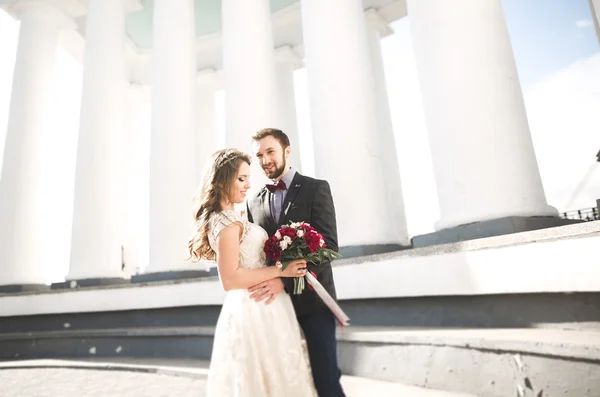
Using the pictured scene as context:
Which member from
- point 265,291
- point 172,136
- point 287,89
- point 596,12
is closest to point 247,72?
point 172,136

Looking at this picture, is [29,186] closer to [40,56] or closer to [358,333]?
[40,56]

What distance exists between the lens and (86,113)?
19719mm

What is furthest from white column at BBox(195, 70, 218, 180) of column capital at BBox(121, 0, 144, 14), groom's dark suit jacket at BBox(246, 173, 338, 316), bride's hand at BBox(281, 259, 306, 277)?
bride's hand at BBox(281, 259, 306, 277)

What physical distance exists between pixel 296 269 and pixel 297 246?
0.29 metres

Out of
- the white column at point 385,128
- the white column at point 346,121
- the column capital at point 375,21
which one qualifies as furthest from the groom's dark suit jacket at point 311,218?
the column capital at point 375,21

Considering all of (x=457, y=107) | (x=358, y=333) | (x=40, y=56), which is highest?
(x=40, y=56)

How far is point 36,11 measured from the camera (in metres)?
22.3

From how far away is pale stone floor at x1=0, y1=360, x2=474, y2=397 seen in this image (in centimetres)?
745

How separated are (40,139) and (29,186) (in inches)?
111

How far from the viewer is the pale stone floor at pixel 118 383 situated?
7452mm

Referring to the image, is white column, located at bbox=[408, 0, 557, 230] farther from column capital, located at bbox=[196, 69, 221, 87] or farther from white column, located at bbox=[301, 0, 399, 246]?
column capital, located at bbox=[196, 69, 221, 87]

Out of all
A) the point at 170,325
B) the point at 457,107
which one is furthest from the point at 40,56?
the point at 457,107

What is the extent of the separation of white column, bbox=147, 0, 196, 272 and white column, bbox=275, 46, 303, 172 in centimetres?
943

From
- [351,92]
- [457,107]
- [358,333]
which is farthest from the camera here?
[351,92]
